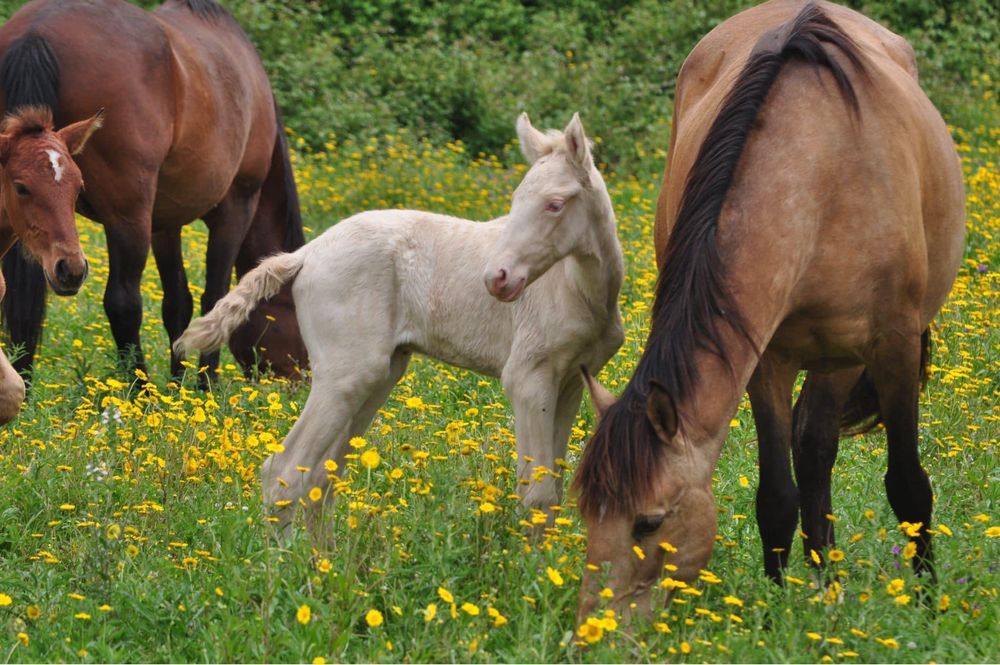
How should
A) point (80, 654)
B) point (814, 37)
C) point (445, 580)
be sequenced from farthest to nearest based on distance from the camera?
point (814, 37) < point (445, 580) < point (80, 654)

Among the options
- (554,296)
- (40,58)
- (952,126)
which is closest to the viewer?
(554,296)

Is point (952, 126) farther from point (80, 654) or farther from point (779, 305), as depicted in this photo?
point (80, 654)

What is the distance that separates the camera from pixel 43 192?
17.8 ft

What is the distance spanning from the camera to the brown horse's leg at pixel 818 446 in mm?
4719

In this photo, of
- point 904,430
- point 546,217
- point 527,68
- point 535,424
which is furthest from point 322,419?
point 527,68

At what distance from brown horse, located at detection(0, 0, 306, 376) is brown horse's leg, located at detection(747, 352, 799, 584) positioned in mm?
3200

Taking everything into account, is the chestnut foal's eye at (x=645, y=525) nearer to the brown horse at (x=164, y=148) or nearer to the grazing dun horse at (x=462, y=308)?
the grazing dun horse at (x=462, y=308)

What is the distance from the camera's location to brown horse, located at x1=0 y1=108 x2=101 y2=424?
5426 mm

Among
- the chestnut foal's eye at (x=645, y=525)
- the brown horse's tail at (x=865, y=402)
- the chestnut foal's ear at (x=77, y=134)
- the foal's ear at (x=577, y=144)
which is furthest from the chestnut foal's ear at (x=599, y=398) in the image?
the chestnut foal's ear at (x=77, y=134)

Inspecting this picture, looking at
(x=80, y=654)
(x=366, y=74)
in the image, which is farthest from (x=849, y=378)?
(x=366, y=74)

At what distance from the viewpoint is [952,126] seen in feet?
41.1

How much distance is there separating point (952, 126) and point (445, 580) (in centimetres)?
1009

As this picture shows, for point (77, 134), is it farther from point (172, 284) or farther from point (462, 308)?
point (172, 284)

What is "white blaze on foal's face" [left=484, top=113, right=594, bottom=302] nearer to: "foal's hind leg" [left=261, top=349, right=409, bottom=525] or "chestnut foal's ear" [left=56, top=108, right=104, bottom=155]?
"foal's hind leg" [left=261, top=349, right=409, bottom=525]
